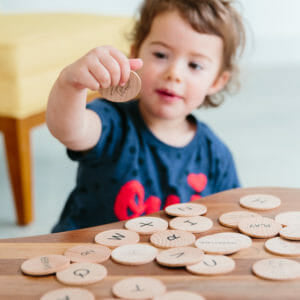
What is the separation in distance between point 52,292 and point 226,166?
2.69 ft

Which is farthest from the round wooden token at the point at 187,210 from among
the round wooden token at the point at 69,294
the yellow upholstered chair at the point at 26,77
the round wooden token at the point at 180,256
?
the yellow upholstered chair at the point at 26,77

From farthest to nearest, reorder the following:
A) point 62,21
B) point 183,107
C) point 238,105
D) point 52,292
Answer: point 238,105 < point 62,21 < point 183,107 < point 52,292

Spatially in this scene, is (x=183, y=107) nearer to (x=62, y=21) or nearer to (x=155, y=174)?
(x=155, y=174)

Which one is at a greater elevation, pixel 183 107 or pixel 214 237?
pixel 183 107

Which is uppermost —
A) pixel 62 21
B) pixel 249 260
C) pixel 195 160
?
pixel 62 21

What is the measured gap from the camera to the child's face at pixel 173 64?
3.68 ft

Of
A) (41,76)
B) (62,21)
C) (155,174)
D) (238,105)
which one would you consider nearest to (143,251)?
(155,174)

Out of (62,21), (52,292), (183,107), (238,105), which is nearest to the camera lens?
(52,292)

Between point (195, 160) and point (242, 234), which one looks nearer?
point (242, 234)

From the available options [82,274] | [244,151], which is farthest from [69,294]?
[244,151]

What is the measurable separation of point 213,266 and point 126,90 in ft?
0.91

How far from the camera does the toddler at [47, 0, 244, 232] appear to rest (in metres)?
1.12

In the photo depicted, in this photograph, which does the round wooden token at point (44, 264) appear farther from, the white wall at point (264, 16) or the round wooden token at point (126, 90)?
the white wall at point (264, 16)

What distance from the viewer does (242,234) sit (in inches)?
25.6
